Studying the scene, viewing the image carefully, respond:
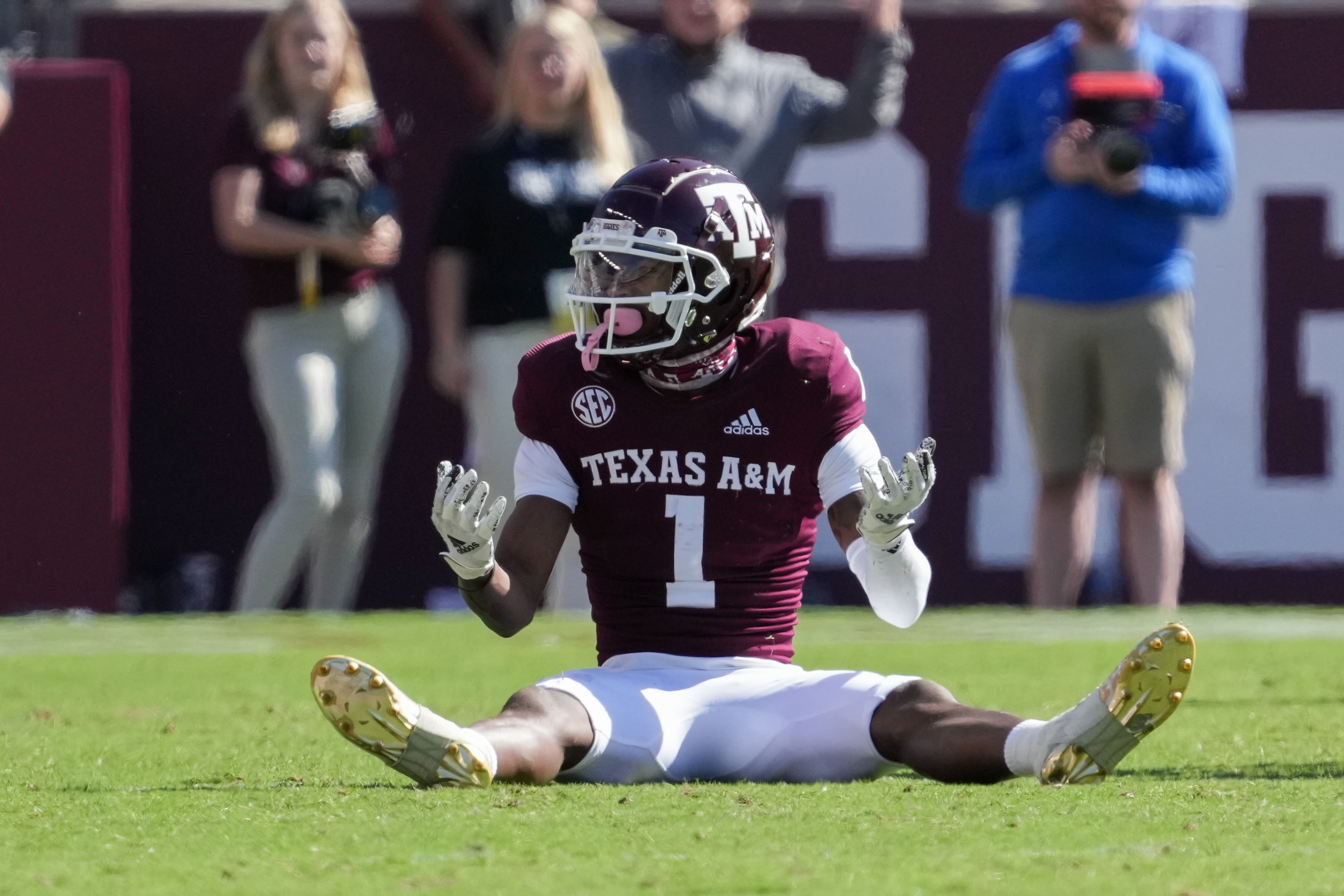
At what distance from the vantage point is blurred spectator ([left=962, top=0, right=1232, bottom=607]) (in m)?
7.57

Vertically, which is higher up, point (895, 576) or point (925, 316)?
point (925, 316)

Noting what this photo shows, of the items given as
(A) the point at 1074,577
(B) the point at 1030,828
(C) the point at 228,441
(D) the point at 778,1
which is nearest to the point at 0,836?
(B) the point at 1030,828

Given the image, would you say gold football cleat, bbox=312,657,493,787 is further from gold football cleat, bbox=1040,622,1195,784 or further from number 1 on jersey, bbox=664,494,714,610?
gold football cleat, bbox=1040,622,1195,784

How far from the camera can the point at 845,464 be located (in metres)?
4.12

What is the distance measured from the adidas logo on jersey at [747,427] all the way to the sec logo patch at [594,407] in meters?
0.22

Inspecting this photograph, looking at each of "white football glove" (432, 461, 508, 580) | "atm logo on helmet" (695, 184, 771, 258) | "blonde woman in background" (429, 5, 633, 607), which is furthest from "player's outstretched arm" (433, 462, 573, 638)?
"blonde woman in background" (429, 5, 633, 607)

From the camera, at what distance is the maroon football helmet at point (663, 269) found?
4078 millimetres

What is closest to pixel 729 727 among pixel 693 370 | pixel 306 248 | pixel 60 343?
pixel 693 370

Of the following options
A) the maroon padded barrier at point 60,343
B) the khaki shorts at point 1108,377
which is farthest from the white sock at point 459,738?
the maroon padded barrier at point 60,343

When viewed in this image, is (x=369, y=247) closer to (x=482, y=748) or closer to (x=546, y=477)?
(x=546, y=477)

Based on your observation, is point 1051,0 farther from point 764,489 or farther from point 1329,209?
point 764,489

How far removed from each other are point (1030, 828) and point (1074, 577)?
4.55m

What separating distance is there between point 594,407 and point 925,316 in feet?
15.9

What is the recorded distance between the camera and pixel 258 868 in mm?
2963
